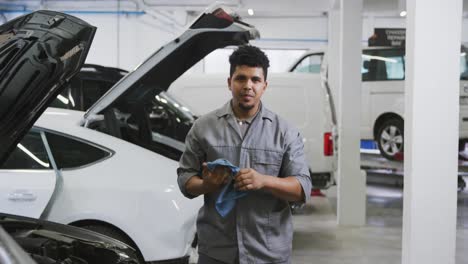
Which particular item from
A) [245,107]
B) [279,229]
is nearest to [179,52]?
[245,107]

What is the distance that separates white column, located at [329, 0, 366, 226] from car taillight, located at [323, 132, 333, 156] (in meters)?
0.22

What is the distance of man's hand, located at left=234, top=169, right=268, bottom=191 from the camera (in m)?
2.01

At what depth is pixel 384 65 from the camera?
9.46m

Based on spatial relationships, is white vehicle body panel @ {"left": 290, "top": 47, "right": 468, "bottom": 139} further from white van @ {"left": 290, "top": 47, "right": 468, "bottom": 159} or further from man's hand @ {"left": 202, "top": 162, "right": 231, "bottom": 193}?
man's hand @ {"left": 202, "top": 162, "right": 231, "bottom": 193}

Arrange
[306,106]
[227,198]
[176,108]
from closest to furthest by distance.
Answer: [227,198] → [176,108] → [306,106]

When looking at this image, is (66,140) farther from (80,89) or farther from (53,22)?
(80,89)

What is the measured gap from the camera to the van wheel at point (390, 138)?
936 cm

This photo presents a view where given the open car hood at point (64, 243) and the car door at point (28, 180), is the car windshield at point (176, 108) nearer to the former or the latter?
the car door at point (28, 180)

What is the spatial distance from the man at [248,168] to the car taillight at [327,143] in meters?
4.77

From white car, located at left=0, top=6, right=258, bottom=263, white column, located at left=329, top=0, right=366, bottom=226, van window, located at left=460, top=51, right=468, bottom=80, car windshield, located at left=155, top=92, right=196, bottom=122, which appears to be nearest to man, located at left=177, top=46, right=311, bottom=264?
white car, located at left=0, top=6, right=258, bottom=263

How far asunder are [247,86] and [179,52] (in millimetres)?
2060

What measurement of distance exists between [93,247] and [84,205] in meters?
1.08

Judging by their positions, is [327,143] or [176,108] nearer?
[176,108]

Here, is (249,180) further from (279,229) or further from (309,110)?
(309,110)
